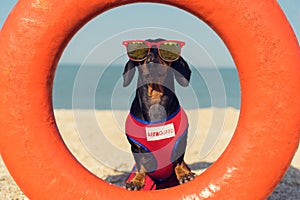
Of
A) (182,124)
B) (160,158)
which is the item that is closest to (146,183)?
(160,158)

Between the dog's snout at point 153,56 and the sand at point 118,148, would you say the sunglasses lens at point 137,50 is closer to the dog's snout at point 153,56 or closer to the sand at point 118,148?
the dog's snout at point 153,56

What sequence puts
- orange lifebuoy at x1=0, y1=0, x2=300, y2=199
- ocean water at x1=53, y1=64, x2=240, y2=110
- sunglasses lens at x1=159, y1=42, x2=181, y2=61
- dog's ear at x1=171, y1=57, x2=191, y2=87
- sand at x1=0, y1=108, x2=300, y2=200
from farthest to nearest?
sand at x1=0, y1=108, x2=300, y2=200
ocean water at x1=53, y1=64, x2=240, y2=110
dog's ear at x1=171, y1=57, x2=191, y2=87
sunglasses lens at x1=159, y1=42, x2=181, y2=61
orange lifebuoy at x1=0, y1=0, x2=300, y2=199

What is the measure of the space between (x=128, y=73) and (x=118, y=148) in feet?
11.2

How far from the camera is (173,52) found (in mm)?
3713

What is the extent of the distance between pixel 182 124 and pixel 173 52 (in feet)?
1.88

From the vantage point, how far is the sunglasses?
370 centimetres

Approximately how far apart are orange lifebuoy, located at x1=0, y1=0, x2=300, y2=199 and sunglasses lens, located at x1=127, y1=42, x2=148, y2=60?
2.44 feet

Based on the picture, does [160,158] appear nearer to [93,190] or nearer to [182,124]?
[182,124]

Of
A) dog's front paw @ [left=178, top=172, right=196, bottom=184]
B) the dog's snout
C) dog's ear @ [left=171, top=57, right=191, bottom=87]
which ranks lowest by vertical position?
dog's front paw @ [left=178, top=172, right=196, bottom=184]

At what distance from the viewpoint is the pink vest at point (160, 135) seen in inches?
146

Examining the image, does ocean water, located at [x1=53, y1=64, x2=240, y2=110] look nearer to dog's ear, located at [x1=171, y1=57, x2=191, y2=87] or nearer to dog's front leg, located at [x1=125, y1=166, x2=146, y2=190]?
dog's ear, located at [x1=171, y1=57, x2=191, y2=87]

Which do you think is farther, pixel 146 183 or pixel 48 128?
pixel 146 183

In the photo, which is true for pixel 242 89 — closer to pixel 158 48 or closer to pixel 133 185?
pixel 158 48

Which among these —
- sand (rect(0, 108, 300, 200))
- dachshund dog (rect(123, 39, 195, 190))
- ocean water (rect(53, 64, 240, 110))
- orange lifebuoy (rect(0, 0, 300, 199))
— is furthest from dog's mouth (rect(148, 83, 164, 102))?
sand (rect(0, 108, 300, 200))
